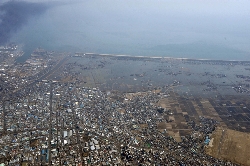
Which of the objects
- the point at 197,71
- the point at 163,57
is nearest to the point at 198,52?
the point at 163,57

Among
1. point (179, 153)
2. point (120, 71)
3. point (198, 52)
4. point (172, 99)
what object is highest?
point (198, 52)

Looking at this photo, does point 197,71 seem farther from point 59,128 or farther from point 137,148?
point 59,128

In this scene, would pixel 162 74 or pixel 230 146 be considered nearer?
pixel 230 146

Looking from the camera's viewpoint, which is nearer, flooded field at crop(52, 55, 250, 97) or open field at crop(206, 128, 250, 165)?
open field at crop(206, 128, 250, 165)

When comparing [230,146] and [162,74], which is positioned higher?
[162,74]

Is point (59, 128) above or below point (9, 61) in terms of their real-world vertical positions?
below

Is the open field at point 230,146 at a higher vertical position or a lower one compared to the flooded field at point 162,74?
lower

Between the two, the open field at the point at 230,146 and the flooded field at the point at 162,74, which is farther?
the flooded field at the point at 162,74

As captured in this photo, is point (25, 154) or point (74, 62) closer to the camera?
point (25, 154)

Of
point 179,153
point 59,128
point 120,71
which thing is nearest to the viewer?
point 179,153

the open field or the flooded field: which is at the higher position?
the flooded field

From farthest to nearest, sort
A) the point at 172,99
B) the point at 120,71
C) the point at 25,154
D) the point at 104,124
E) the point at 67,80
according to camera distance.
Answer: the point at 120,71 → the point at 67,80 → the point at 172,99 → the point at 104,124 → the point at 25,154
